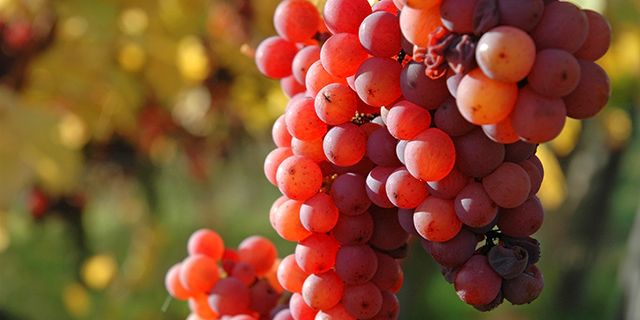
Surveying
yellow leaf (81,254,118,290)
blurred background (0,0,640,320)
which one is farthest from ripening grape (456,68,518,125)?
yellow leaf (81,254,118,290)

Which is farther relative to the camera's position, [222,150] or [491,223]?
[222,150]

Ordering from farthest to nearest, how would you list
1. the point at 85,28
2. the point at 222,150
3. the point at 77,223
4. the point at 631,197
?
1. the point at 631,197
2. the point at 222,150
3. the point at 77,223
4. the point at 85,28

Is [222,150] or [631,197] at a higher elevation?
[222,150]

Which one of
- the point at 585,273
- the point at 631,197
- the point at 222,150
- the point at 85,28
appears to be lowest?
the point at 631,197

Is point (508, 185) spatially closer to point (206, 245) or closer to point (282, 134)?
point (282, 134)

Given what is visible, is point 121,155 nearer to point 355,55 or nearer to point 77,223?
point 77,223

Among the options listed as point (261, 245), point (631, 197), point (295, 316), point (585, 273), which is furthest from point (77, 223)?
point (631, 197)

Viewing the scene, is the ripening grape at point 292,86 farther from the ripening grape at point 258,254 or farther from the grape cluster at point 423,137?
the ripening grape at point 258,254

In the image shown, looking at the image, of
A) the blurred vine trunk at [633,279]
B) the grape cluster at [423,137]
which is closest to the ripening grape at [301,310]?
the grape cluster at [423,137]

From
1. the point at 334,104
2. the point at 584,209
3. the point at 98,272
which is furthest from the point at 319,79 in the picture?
the point at 584,209
